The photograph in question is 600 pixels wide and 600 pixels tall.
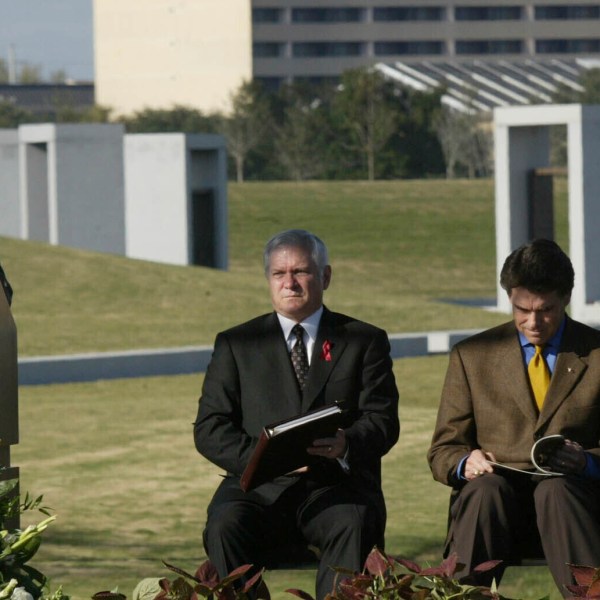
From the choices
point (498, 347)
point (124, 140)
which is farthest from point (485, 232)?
point (498, 347)

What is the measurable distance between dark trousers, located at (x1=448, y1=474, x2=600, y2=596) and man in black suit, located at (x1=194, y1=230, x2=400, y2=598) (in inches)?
12.0

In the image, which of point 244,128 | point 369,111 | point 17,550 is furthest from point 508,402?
point 244,128

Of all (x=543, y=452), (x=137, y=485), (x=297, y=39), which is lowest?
(x=137, y=485)

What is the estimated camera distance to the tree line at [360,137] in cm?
5659

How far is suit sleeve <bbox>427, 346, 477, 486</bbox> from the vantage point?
481 centimetres

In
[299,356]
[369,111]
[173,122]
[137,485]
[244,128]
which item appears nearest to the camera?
[299,356]

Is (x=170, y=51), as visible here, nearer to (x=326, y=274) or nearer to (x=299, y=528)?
(x=326, y=274)

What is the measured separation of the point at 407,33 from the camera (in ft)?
354

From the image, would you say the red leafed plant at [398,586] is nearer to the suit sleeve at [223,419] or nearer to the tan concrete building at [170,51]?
the suit sleeve at [223,419]

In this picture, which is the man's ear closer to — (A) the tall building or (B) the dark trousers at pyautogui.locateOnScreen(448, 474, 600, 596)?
(B) the dark trousers at pyautogui.locateOnScreen(448, 474, 600, 596)

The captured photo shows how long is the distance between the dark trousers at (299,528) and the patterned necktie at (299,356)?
0.39 metres

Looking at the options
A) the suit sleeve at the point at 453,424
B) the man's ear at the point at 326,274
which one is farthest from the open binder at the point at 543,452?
the man's ear at the point at 326,274

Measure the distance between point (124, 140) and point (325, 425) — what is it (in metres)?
23.6

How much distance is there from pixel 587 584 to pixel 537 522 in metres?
1.76
